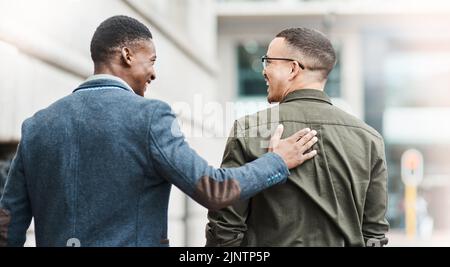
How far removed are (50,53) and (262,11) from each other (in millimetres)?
18743

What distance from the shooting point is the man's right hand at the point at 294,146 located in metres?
3.08

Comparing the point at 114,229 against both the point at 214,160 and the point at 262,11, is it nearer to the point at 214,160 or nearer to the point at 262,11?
the point at 214,160

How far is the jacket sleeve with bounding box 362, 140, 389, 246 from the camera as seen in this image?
11.0 feet

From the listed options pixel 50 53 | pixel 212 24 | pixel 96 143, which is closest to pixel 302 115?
pixel 96 143

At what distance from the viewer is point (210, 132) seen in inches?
495

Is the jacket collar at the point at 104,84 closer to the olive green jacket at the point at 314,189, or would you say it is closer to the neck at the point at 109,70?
the neck at the point at 109,70

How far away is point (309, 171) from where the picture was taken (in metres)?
3.20

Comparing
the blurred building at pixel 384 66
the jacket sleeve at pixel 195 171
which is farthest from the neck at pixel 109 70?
the blurred building at pixel 384 66

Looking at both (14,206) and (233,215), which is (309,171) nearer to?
(233,215)

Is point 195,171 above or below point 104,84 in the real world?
below

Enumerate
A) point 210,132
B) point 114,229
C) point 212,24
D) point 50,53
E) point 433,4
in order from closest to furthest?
point 114,229 → point 50,53 → point 210,132 → point 212,24 → point 433,4

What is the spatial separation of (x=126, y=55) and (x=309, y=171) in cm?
90

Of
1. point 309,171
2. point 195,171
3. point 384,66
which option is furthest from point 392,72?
point 195,171

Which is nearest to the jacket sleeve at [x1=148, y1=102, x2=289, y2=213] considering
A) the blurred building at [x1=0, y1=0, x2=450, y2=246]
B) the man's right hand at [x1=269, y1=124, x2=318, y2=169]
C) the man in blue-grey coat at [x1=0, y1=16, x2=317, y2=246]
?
the man in blue-grey coat at [x1=0, y1=16, x2=317, y2=246]
